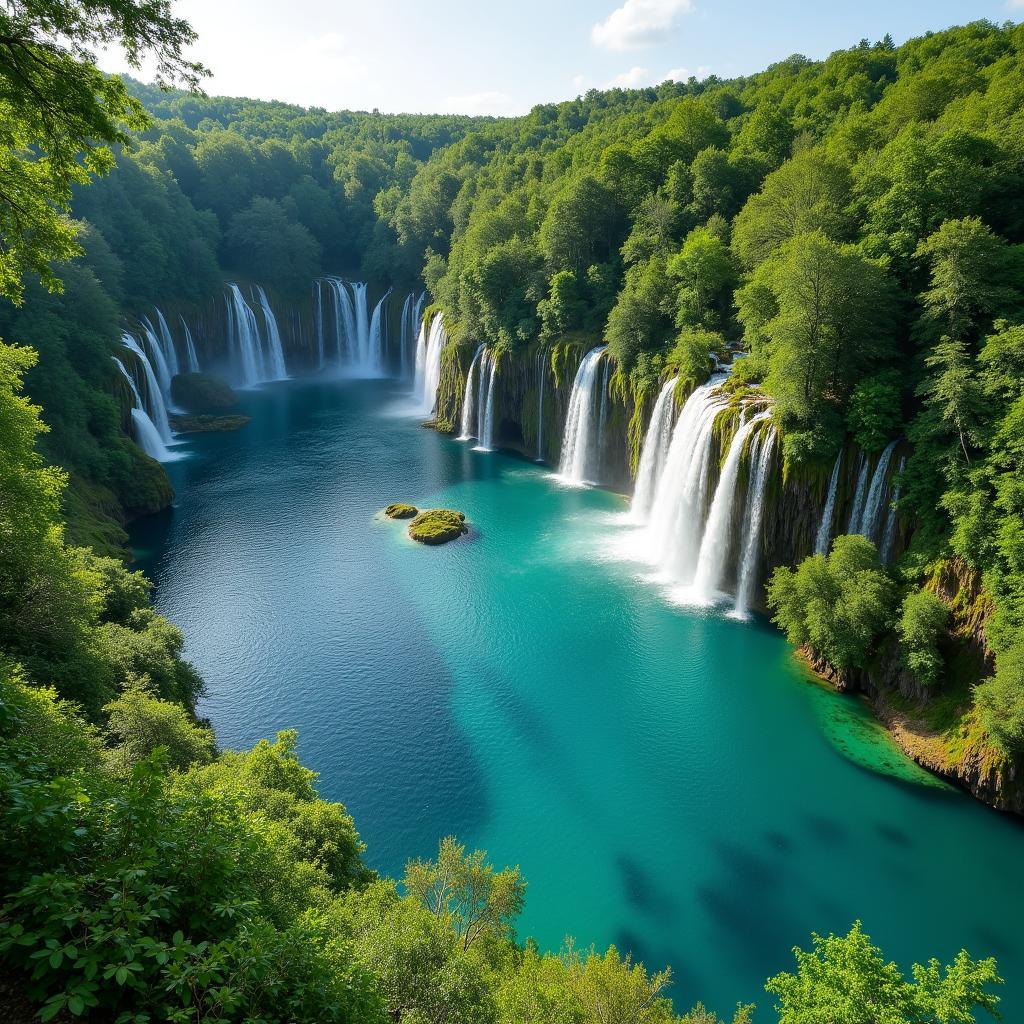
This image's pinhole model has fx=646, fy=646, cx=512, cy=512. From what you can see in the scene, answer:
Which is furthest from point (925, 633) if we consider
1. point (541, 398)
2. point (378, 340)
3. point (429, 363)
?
point (378, 340)

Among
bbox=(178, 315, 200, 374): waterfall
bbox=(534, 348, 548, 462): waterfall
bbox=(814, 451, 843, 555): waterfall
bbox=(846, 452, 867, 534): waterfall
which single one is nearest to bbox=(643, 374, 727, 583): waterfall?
bbox=(814, 451, 843, 555): waterfall

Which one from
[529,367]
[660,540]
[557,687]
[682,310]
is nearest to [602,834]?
[557,687]

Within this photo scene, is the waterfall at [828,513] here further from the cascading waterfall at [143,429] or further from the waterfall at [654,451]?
the cascading waterfall at [143,429]

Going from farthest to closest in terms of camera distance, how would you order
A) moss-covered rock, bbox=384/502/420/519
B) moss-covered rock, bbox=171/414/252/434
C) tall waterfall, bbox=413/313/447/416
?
tall waterfall, bbox=413/313/447/416, moss-covered rock, bbox=171/414/252/434, moss-covered rock, bbox=384/502/420/519

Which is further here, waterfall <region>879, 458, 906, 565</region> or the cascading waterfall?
the cascading waterfall

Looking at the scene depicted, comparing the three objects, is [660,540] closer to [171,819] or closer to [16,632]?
[16,632]

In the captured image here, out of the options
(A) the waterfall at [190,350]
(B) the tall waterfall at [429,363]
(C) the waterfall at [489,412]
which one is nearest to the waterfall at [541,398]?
(C) the waterfall at [489,412]

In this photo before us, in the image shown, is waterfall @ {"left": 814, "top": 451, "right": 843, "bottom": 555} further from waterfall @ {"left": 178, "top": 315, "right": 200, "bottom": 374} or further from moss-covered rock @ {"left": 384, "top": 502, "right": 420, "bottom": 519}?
waterfall @ {"left": 178, "top": 315, "right": 200, "bottom": 374}

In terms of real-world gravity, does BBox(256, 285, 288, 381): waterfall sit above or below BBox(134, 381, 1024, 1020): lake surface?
above
